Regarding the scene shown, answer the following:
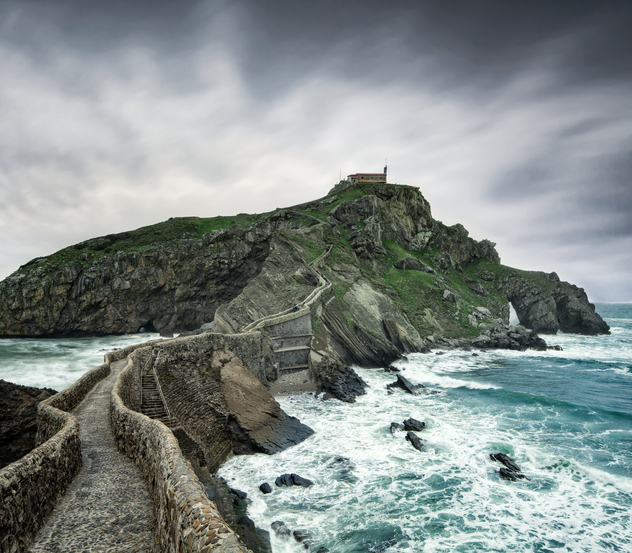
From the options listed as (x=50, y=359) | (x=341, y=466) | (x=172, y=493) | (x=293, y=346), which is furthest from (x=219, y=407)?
(x=50, y=359)

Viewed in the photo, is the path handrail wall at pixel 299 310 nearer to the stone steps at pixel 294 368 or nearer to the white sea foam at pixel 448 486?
the stone steps at pixel 294 368

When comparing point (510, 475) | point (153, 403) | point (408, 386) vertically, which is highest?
point (153, 403)

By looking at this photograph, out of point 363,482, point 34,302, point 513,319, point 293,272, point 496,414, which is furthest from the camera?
point 513,319

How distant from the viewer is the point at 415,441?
20.6 m

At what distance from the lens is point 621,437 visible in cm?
2255

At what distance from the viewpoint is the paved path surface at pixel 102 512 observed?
6.01m

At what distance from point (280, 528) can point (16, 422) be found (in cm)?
1203

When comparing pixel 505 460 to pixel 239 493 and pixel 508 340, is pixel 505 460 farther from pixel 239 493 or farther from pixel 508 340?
pixel 508 340

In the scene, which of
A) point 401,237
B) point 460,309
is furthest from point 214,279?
point 460,309

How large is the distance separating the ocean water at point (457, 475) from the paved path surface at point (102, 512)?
293 inches

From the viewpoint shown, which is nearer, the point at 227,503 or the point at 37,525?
the point at 37,525

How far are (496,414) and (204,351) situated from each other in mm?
21313

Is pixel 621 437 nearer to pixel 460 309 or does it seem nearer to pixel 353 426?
pixel 353 426

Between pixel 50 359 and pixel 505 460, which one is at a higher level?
pixel 50 359
